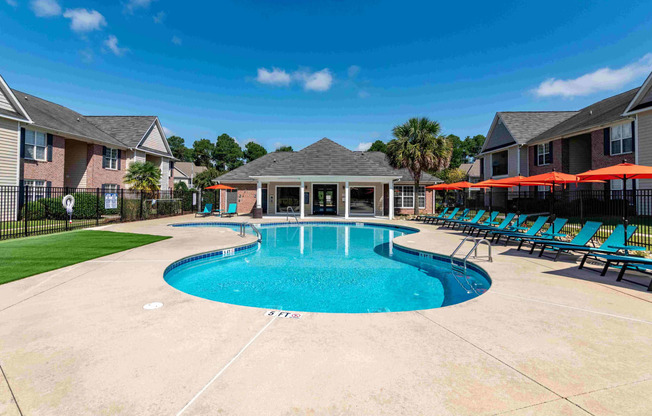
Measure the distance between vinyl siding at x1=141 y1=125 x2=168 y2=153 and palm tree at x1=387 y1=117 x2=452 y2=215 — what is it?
862 inches

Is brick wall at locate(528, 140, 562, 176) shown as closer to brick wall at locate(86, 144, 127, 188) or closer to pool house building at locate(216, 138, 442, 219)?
pool house building at locate(216, 138, 442, 219)

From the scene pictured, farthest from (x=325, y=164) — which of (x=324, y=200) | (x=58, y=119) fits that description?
(x=58, y=119)

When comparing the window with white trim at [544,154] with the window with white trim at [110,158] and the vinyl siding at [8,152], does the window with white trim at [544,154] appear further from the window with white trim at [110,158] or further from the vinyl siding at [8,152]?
the vinyl siding at [8,152]

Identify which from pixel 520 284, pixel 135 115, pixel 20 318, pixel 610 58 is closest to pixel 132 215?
pixel 135 115

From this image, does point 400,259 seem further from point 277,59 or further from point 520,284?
point 277,59

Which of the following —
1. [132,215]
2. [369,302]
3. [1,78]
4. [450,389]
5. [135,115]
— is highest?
[135,115]

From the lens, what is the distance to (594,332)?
3559 mm

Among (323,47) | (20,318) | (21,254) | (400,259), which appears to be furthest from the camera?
(323,47)

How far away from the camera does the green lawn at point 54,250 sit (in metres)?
6.48

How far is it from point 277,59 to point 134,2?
11312mm

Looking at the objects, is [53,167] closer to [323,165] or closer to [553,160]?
[323,165]

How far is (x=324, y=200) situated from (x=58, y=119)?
2010 cm

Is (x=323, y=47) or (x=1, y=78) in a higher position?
(x=323, y=47)

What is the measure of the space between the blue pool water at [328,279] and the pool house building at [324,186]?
10.3 metres
